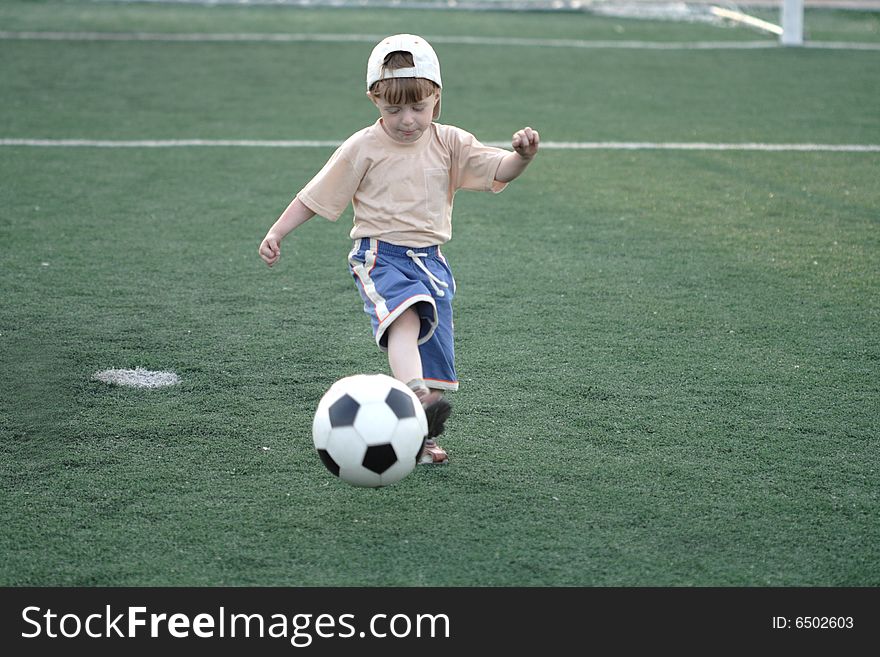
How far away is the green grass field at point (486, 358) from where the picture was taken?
10.3 ft

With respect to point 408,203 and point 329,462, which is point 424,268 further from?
point 329,462

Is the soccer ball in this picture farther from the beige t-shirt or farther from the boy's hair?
the boy's hair

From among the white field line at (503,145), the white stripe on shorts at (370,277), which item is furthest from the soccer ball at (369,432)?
the white field line at (503,145)

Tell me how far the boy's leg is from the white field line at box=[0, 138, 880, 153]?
480 centimetres

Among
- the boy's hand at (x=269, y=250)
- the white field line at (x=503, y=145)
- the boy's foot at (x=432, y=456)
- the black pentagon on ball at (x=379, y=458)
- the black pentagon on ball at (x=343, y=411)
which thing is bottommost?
the black pentagon on ball at (x=379, y=458)

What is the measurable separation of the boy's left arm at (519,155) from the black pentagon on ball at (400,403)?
0.83m

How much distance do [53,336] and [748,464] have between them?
2.86 metres

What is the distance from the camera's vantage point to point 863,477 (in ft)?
11.7

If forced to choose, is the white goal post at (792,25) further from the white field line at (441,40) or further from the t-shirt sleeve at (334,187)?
the t-shirt sleeve at (334,187)

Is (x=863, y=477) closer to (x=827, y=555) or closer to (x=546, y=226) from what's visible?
(x=827, y=555)

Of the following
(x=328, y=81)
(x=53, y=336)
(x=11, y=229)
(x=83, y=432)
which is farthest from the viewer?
(x=328, y=81)

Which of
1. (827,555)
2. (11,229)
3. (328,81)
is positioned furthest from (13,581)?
(328,81)

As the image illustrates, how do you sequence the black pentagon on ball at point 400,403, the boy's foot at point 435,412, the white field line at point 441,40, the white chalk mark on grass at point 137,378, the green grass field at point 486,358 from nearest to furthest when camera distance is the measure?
1. the green grass field at point 486,358
2. the black pentagon on ball at point 400,403
3. the boy's foot at point 435,412
4. the white chalk mark on grass at point 137,378
5. the white field line at point 441,40

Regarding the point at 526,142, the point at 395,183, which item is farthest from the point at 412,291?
the point at 526,142
